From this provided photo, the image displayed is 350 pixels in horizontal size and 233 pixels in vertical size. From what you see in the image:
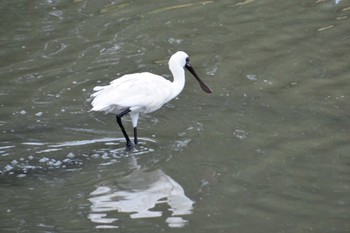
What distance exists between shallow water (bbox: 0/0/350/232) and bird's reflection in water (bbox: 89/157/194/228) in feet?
0.06

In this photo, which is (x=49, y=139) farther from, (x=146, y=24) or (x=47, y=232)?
(x=146, y=24)

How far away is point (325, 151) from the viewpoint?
8422 millimetres

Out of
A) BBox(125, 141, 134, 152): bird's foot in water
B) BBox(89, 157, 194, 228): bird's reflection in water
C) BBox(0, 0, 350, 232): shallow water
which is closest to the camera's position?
BBox(89, 157, 194, 228): bird's reflection in water

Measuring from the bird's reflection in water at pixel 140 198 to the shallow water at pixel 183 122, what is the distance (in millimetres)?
17

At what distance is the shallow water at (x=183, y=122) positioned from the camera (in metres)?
7.35

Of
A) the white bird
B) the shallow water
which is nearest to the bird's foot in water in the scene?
the white bird

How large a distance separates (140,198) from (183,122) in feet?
6.55

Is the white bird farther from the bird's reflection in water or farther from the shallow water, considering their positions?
the bird's reflection in water

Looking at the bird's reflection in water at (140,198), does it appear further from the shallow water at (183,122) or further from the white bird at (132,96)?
the white bird at (132,96)

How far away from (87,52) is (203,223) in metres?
5.19

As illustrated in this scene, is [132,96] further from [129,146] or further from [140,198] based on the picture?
[140,198]

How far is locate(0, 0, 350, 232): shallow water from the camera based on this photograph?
735cm

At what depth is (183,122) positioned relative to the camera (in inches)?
375

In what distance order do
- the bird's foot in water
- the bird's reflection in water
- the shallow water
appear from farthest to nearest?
the bird's foot in water < the shallow water < the bird's reflection in water
